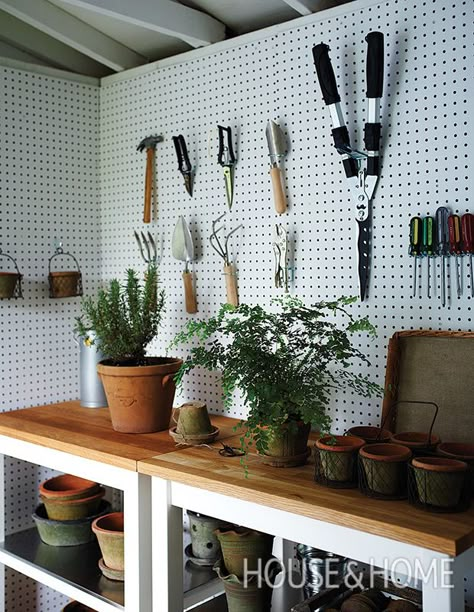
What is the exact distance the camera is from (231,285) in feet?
6.82

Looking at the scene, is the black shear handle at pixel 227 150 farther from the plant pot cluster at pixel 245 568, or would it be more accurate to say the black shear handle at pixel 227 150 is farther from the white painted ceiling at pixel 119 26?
the plant pot cluster at pixel 245 568

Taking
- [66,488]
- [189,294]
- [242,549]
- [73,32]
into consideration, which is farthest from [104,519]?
[73,32]

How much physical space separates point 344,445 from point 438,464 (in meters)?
0.20

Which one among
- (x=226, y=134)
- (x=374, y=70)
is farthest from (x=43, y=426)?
(x=374, y=70)

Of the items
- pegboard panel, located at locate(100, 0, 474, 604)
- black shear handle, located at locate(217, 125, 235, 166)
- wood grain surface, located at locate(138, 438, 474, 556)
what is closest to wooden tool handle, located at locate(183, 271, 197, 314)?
pegboard panel, located at locate(100, 0, 474, 604)

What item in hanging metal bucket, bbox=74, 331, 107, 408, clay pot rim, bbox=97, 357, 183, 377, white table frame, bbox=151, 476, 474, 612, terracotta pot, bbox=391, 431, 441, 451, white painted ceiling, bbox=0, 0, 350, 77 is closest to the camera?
white table frame, bbox=151, 476, 474, 612

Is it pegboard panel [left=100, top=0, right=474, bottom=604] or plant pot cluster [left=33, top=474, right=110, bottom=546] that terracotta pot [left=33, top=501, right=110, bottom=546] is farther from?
pegboard panel [left=100, top=0, right=474, bottom=604]

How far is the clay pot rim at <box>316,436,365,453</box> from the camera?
1411 millimetres

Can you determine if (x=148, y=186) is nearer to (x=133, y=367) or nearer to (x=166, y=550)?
(x=133, y=367)

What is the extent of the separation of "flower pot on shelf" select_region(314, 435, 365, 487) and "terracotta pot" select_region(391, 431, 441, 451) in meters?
0.11

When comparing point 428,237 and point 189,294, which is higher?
point 428,237

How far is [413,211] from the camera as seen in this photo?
1.70 metres

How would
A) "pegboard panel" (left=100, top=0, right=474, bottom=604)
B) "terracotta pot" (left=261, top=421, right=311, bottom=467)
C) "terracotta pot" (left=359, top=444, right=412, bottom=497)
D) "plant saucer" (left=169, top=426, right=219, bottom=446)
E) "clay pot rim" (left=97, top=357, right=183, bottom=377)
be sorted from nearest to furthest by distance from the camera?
"terracotta pot" (left=359, top=444, right=412, bottom=497)
"terracotta pot" (left=261, top=421, right=311, bottom=467)
"pegboard panel" (left=100, top=0, right=474, bottom=604)
"plant saucer" (left=169, top=426, right=219, bottom=446)
"clay pot rim" (left=97, top=357, right=183, bottom=377)

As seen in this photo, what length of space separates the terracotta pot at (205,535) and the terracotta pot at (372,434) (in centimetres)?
55
